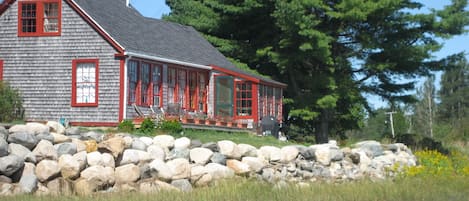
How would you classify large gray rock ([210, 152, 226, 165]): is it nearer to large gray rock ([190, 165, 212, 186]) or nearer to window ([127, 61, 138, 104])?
large gray rock ([190, 165, 212, 186])

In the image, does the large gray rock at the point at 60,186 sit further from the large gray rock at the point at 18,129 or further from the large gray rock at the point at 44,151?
the large gray rock at the point at 18,129

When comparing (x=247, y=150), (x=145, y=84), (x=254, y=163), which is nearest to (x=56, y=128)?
(x=247, y=150)

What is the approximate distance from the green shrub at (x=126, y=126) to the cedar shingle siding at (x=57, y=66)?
3.96 ft

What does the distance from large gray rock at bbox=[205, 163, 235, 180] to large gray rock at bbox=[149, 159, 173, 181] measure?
100 centimetres

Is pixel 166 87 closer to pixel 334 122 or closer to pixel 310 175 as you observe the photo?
pixel 310 175

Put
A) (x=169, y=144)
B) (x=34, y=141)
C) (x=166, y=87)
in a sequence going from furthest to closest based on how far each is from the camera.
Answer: (x=166, y=87) → (x=169, y=144) → (x=34, y=141)

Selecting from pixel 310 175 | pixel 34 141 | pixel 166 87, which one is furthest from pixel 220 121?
pixel 34 141

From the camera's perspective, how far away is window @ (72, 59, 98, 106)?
989 inches

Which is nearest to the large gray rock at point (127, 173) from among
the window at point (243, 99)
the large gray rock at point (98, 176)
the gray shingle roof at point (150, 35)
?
the large gray rock at point (98, 176)

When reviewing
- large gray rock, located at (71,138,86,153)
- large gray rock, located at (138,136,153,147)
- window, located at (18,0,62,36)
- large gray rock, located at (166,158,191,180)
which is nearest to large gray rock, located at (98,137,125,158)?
large gray rock, located at (71,138,86,153)

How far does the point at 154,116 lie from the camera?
24.9 metres

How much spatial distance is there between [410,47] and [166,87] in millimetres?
10913

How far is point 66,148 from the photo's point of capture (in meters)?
17.2

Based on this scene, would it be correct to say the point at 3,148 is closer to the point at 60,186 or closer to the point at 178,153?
the point at 60,186
